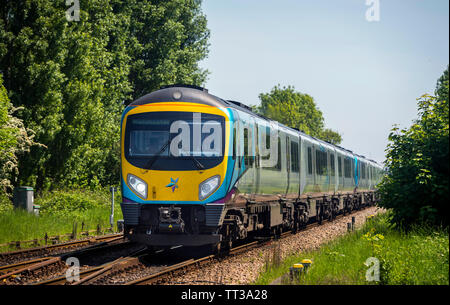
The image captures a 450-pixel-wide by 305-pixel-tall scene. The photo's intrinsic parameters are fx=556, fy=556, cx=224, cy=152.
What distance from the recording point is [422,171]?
1206cm

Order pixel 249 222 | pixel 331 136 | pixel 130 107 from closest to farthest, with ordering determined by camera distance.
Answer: pixel 130 107
pixel 249 222
pixel 331 136

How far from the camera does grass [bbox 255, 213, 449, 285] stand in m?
7.72

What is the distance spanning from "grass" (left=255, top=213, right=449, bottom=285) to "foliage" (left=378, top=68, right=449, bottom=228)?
2.09 feet

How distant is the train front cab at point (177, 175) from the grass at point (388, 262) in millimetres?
1965

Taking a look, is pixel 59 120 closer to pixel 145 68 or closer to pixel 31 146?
pixel 31 146

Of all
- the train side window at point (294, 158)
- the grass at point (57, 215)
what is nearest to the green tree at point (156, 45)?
the grass at point (57, 215)

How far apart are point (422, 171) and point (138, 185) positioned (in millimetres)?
6097

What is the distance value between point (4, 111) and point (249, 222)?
10109 mm

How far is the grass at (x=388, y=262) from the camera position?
25.3ft

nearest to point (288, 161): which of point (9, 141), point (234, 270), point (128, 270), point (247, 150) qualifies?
point (247, 150)

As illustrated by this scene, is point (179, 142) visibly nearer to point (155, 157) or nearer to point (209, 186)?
point (155, 157)

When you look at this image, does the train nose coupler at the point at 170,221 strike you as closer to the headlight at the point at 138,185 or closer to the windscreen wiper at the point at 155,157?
the headlight at the point at 138,185
